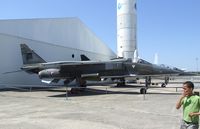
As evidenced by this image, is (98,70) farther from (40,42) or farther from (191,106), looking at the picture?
(191,106)

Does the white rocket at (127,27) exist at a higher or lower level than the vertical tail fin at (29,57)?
higher

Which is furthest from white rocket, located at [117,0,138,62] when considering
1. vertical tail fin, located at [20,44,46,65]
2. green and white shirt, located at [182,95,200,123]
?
green and white shirt, located at [182,95,200,123]

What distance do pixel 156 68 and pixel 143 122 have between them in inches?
547

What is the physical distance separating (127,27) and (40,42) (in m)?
12.6

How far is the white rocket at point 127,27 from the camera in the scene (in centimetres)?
3978

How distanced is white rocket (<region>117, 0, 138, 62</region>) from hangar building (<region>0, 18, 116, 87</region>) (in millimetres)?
4963

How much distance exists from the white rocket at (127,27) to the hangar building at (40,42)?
4963mm

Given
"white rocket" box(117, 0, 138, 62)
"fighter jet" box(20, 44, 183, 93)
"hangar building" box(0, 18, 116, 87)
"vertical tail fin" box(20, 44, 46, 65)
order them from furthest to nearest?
"white rocket" box(117, 0, 138, 62)
"hangar building" box(0, 18, 116, 87)
"vertical tail fin" box(20, 44, 46, 65)
"fighter jet" box(20, 44, 183, 93)

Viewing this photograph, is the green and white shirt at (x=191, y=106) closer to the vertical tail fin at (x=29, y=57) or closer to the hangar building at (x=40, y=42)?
the vertical tail fin at (x=29, y=57)

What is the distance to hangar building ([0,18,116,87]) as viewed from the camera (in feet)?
92.1

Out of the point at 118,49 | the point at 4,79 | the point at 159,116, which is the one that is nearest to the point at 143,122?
the point at 159,116

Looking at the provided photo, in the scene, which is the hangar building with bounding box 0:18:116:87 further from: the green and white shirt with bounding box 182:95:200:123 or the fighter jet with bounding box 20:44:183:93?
the green and white shirt with bounding box 182:95:200:123

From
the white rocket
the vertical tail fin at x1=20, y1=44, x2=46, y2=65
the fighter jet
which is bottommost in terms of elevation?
the fighter jet

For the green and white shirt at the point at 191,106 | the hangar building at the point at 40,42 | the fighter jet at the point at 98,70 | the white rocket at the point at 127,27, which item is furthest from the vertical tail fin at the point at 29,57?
the green and white shirt at the point at 191,106
